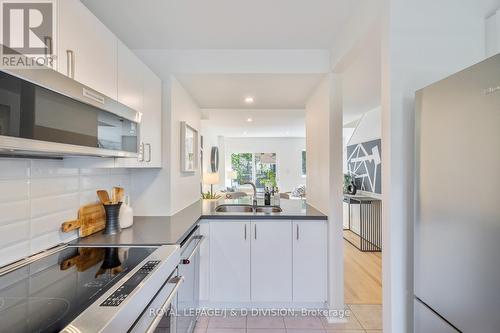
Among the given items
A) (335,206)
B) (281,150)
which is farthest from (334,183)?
(281,150)

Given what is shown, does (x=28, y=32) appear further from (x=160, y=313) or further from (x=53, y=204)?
(x=160, y=313)

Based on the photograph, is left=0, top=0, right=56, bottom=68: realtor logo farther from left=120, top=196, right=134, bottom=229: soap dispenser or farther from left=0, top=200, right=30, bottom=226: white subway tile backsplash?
left=120, top=196, right=134, bottom=229: soap dispenser

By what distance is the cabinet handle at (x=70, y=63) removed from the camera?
3.25 feet

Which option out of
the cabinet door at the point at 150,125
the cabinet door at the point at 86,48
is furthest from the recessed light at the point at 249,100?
the cabinet door at the point at 86,48

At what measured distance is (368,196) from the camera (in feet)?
14.3

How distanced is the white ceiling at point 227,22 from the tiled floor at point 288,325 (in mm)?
2381

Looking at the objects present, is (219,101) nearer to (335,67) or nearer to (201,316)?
(335,67)

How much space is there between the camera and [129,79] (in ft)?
5.00

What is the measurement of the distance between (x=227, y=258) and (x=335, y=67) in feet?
6.30

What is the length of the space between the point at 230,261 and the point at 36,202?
1.50 m

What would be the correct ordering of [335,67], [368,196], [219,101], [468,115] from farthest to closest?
[368,196] → [219,101] → [335,67] → [468,115]

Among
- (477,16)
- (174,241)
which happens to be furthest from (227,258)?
(477,16)

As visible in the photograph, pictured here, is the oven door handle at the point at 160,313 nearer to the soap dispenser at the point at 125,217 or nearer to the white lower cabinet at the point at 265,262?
the soap dispenser at the point at 125,217

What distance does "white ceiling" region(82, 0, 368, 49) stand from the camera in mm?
1536
